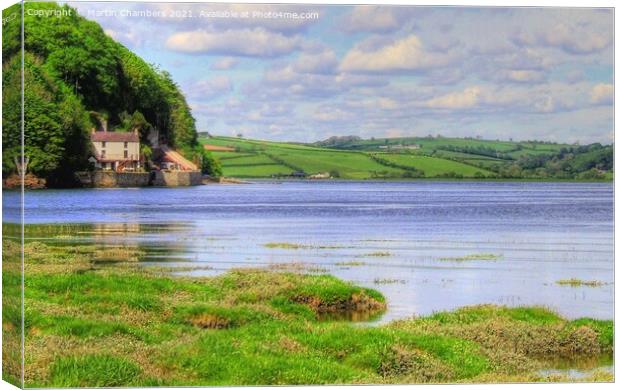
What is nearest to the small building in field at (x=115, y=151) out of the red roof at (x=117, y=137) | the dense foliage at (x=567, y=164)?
the red roof at (x=117, y=137)

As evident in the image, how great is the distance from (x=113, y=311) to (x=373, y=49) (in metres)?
6.13

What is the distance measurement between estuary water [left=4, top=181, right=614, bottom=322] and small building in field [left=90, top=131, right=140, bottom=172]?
0.45 m

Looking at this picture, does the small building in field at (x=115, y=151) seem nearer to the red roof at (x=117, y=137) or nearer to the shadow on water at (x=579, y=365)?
the red roof at (x=117, y=137)

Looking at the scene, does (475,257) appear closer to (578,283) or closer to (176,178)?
(578,283)

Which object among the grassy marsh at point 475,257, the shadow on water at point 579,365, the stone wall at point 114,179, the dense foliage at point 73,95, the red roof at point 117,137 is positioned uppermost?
the dense foliage at point 73,95

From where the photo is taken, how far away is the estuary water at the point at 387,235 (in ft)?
73.2

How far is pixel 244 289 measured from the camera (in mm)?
22594

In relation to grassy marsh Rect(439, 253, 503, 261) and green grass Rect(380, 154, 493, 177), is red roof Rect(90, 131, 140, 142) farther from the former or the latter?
grassy marsh Rect(439, 253, 503, 261)

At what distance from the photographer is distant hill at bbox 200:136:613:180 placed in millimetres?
22969

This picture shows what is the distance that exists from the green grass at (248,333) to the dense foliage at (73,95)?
5.26 ft

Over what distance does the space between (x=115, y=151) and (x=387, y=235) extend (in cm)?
483

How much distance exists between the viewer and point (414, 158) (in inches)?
920

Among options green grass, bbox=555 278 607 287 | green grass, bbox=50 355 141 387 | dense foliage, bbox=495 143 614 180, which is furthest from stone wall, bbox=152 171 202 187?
green grass, bbox=555 278 607 287

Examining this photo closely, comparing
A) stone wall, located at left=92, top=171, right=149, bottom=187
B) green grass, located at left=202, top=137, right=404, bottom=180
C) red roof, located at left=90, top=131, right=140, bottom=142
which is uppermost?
red roof, located at left=90, top=131, right=140, bottom=142
